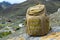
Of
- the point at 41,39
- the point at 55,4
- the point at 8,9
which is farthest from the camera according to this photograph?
the point at 8,9

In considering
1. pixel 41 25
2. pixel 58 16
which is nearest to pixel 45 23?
pixel 41 25

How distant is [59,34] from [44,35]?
0.85m

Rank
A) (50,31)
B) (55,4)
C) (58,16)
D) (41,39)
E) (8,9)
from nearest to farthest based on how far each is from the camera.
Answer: (41,39) < (50,31) < (58,16) < (55,4) < (8,9)

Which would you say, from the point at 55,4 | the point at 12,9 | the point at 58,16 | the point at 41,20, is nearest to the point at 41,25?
the point at 41,20

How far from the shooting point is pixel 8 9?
98.9m

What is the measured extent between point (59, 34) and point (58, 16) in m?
8.48

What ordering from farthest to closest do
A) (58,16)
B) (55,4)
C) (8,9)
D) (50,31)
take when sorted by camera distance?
(8,9) < (55,4) < (58,16) < (50,31)

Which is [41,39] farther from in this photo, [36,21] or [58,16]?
[58,16]

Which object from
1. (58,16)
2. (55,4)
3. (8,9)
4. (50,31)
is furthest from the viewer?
(8,9)

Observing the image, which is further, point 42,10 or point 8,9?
point 8,9

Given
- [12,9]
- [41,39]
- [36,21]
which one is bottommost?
[12,9]

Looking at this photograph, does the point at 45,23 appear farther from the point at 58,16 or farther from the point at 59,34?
the point at 58,16

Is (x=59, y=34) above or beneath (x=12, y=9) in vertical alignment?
above

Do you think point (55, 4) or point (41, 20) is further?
point (55, 4)
